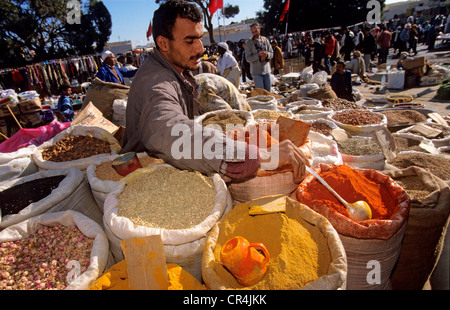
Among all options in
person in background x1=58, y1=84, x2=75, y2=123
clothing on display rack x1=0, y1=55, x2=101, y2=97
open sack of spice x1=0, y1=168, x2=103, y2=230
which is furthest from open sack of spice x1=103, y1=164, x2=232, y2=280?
clothing on display rack x1=0, y1=55, x2=101, y2=97

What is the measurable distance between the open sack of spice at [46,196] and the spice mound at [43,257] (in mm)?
113

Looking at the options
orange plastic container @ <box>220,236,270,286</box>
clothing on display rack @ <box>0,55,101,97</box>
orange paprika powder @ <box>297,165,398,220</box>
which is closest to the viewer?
orange plastic container @ <box>220,236,270,286</box>

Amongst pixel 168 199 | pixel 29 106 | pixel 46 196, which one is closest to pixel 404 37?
pixel 29 106

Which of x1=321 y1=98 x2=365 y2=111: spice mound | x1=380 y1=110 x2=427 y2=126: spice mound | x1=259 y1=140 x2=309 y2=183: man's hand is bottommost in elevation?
x1=380 y1=110 x2=427 y2=126: spice mound

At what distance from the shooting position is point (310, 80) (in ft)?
19.9

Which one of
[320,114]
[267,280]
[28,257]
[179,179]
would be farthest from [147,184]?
[320,114]

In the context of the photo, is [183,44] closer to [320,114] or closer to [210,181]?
[210,181]

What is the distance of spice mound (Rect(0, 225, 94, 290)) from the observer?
3.33 ft

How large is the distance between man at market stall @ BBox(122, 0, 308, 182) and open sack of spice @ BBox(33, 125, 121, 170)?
14.7 inches

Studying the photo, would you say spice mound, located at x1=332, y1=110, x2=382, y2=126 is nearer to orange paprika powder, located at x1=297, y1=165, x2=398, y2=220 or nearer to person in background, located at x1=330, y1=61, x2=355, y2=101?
orange paprika powder, located at x1=297, y1=165, x2=398, y2=220

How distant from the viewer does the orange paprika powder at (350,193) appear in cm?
112

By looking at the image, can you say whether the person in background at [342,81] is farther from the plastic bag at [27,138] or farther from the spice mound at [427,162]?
the plastic bag at [27,138]

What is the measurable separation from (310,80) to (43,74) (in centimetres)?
927

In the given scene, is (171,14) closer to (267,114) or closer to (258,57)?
(267,114)
